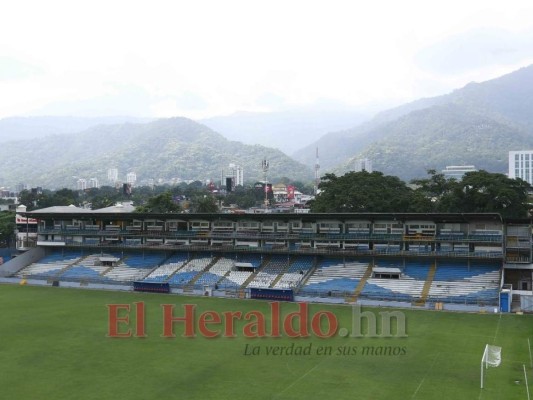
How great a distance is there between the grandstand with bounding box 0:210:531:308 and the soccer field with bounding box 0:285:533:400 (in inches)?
269

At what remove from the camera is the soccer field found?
22.7m

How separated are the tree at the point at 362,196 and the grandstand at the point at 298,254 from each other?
18385mm

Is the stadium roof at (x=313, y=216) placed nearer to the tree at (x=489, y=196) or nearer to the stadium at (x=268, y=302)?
the stadium at (x=268, y=302)

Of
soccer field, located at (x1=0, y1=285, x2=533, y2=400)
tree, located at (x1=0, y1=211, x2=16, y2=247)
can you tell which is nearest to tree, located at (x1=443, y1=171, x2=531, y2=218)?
soccer field, located at (x1=0, y1=285, x2=533, y2=400)

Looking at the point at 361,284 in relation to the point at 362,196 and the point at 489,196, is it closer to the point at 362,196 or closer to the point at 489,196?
the point at 489,196

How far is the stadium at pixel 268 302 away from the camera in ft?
79.6

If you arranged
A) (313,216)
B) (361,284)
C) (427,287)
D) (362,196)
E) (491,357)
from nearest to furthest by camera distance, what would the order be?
(491,357)
(427,287)
(361,284)
(313,216)
(362,196)

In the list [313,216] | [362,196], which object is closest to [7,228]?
[362,196]

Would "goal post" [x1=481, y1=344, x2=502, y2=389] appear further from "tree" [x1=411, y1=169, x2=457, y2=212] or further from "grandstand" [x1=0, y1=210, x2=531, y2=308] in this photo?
"tree" [x1=411, y1=169, x2=457, y2=212]

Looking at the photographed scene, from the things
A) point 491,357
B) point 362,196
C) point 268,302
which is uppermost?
point 362,196

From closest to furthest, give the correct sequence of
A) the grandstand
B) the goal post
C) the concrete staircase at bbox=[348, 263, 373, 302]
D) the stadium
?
the goal post, the stadium, the concrete staircase at bbox=[348, 263, 373, 302], the grandstand

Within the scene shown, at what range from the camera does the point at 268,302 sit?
45062mm

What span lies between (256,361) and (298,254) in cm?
2619

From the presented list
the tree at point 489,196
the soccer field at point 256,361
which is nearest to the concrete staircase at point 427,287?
the soccer field at point 256,361
